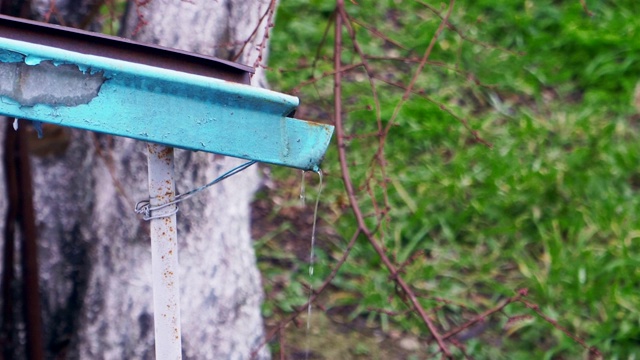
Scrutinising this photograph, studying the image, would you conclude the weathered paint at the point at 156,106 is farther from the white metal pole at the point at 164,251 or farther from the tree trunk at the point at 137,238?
the tree trunk at the point at 137,238

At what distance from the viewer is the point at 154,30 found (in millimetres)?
2018

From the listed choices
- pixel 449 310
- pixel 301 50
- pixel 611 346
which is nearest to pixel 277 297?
pixel 449 310

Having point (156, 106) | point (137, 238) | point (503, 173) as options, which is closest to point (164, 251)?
point (156, 106)

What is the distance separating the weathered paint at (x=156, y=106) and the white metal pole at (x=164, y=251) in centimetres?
14

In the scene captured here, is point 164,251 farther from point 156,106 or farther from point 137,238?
point 137,238

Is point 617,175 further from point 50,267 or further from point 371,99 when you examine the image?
point 50,267

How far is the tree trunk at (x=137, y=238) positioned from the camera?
2.08 m

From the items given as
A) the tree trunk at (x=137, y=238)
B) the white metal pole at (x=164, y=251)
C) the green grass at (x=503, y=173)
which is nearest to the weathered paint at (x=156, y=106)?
the white metal pole at (x=164, y=251)

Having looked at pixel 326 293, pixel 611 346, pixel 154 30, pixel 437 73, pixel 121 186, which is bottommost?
pixel 611 346

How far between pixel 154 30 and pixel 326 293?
57.0 inches

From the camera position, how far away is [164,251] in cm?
125

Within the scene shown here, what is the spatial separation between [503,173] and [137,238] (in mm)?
1863

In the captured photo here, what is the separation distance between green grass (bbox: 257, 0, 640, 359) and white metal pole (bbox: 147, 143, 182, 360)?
1.19 m

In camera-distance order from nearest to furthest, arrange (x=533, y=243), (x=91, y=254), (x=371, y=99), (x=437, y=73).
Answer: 1. (x=91, y=254)
2. (x=533, y=243)
3. (x=371, y=99)
4. (x=437, y=73)
